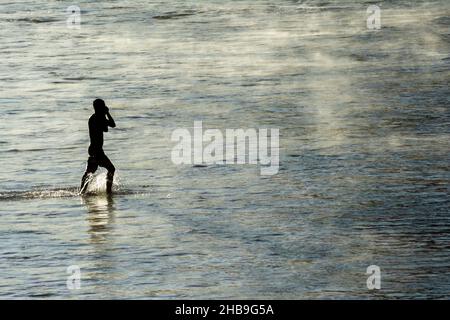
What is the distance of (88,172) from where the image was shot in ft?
79.1

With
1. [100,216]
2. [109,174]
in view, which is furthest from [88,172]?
[100,216]

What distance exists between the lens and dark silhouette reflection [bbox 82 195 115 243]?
835 inches

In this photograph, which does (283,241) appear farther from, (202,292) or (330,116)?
(330,116)

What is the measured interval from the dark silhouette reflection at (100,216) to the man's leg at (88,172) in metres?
0.35

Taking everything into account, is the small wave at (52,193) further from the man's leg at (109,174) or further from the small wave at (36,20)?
the small wave at (36,20)

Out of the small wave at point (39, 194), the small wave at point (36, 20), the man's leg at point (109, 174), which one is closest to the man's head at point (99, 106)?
the man's leg at point (109, 174)

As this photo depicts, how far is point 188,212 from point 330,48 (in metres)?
23.1

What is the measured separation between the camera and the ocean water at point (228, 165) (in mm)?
18859

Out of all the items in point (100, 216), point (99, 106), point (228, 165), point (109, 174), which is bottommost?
point (100, 216)

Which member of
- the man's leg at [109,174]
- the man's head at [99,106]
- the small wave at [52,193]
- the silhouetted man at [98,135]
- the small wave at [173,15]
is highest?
the small wave at [173,15]

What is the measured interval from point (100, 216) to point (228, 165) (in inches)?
211

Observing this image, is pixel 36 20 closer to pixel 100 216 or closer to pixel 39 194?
pixel 39 194

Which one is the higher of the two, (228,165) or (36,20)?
(36,20)

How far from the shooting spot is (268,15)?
53781mm
